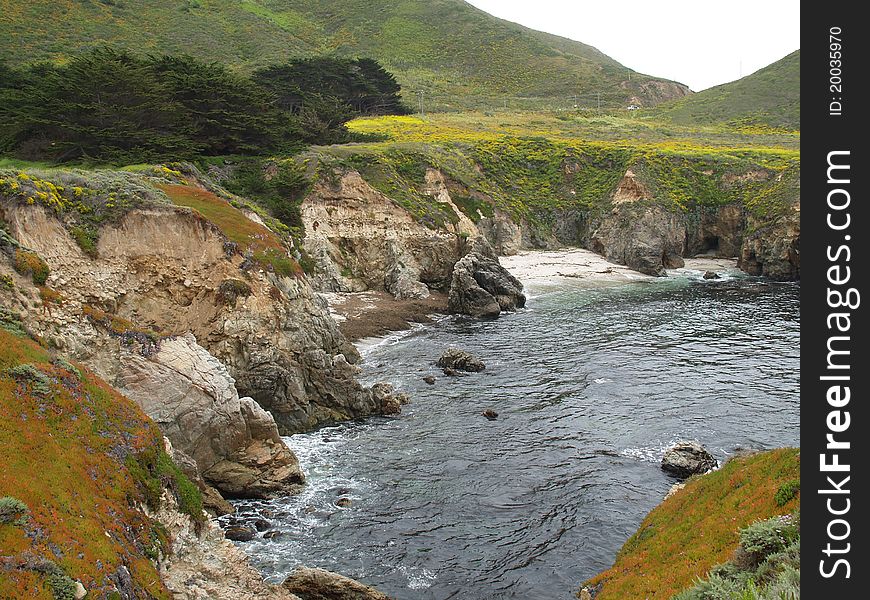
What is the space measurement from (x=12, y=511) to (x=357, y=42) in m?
187

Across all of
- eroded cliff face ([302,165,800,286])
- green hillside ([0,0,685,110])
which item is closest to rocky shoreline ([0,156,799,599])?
eroded cliff face ([302,165,800,286])

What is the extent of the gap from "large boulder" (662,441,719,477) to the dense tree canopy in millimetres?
39983

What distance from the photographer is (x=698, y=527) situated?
16.3 m

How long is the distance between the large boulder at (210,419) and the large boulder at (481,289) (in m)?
29.7

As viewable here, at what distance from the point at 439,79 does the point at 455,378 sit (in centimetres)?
14034

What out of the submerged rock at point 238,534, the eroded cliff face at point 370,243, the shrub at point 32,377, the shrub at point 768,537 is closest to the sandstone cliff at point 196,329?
the submerged rock at point 238,534

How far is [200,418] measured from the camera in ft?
72.2

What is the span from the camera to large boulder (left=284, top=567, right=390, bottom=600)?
16.5 meters

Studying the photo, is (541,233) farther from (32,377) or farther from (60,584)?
(60,584)

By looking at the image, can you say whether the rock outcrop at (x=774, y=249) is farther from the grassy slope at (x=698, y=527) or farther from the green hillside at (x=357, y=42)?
the green hillside at (x=357, y=42)

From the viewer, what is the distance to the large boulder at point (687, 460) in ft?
80.4

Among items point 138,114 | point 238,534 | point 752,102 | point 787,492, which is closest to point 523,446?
point 238,534

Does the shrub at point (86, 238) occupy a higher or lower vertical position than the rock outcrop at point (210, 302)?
higher
